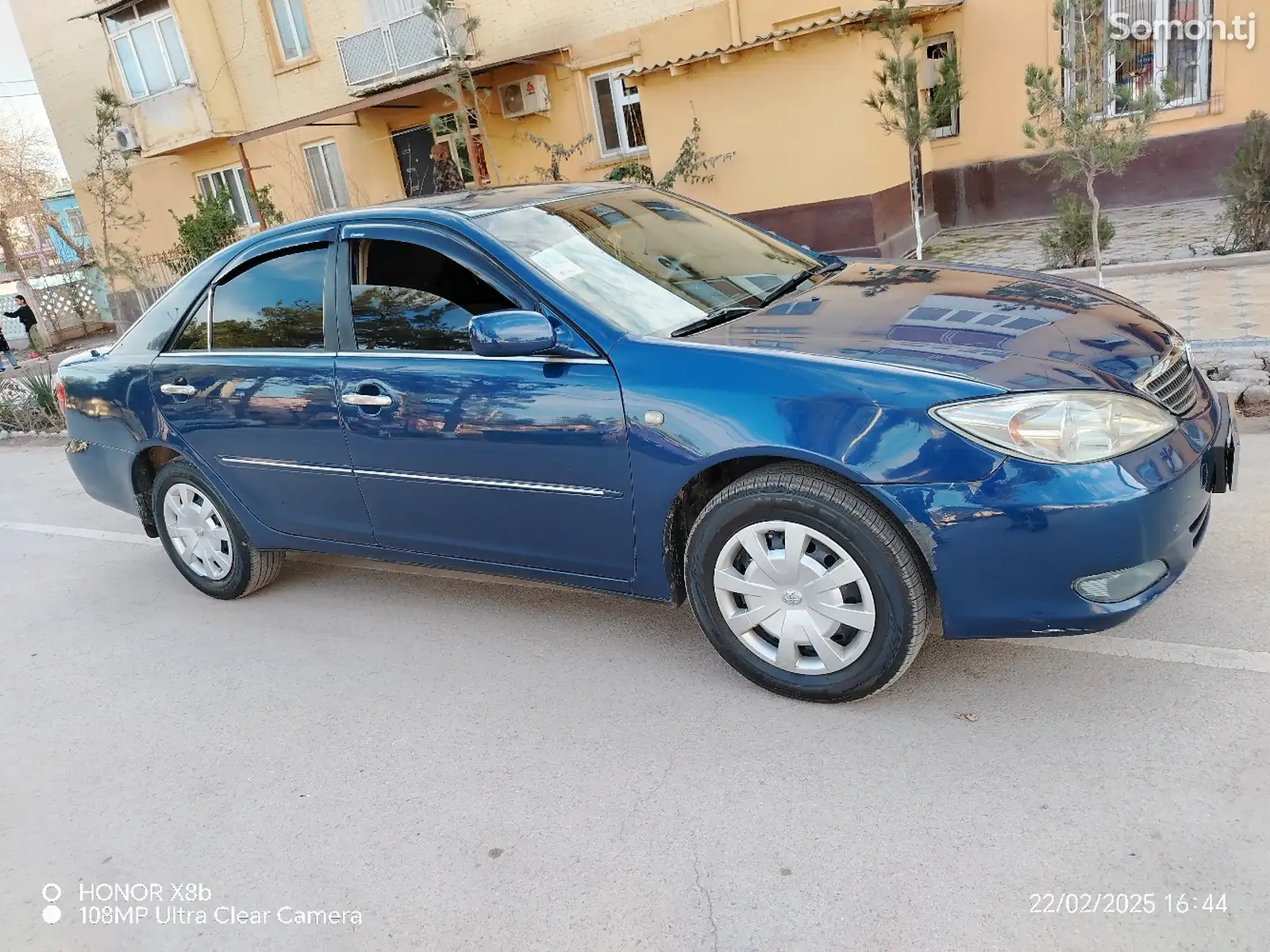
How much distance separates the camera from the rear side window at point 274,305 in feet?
12.7

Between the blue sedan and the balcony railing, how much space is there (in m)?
12.0

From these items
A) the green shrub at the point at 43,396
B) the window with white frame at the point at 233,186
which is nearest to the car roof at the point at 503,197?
the green shrub at the point at 43,396

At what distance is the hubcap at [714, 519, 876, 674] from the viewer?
2.82m

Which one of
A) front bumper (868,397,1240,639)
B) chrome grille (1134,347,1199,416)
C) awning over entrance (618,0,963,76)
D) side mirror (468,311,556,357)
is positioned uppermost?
awning over entrance (618,0,963,76)

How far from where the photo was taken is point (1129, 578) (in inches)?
102

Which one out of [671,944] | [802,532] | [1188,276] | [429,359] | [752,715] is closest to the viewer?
[671,944]

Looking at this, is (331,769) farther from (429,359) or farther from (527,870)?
(429,359)

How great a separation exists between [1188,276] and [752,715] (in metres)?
7.51

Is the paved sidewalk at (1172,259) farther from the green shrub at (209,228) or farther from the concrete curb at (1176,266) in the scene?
the green shrub at (209,228)

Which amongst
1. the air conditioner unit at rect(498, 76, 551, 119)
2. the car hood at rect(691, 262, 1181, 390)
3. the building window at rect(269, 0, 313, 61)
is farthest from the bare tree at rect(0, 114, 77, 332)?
the car hood at rect(691, 262, 1181, 390)

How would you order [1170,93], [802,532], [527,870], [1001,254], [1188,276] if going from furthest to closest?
[1001,254] → [1188,276] → [1170,93] → [802,532] → [527,870]

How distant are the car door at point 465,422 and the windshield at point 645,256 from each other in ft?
0.60

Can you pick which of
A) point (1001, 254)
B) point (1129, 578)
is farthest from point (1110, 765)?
point (1001, 254)
